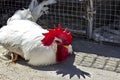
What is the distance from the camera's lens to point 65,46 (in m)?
4.19

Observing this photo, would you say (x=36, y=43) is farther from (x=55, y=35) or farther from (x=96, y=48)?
(x=96, y=48)

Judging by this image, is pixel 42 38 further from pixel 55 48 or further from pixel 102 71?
pixel 102 71

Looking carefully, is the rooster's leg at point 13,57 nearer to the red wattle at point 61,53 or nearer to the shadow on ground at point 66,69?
the shadow on ground at point 66,69

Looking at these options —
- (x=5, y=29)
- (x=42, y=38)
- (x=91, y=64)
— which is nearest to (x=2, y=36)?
(x=5, y=29)

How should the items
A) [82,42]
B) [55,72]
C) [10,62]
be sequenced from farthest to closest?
[82,42] < [10,62] < [55,72]

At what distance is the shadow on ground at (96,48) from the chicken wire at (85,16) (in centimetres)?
10

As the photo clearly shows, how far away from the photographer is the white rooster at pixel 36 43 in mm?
4051

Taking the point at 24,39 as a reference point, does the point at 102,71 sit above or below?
below

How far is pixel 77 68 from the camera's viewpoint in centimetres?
412

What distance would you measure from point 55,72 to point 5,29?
0.91 metres

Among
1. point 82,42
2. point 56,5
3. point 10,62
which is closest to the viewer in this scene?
point 10,62

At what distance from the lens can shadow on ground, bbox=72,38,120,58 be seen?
14.8 feet

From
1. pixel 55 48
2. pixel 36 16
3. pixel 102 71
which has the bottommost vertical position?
pixel 102 71

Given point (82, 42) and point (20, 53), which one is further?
point (82, 42)
